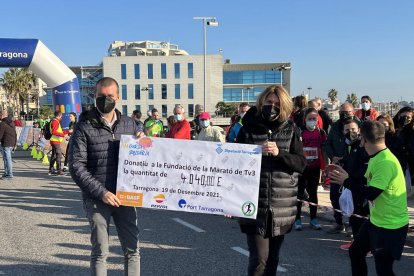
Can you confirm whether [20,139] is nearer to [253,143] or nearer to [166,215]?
[166,215]

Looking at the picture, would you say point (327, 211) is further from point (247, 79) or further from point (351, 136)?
point (247, 79)

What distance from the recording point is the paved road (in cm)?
489

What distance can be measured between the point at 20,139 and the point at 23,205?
57.0 ft

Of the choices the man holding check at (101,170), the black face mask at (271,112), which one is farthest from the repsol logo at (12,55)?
the black face mask at (271,112)

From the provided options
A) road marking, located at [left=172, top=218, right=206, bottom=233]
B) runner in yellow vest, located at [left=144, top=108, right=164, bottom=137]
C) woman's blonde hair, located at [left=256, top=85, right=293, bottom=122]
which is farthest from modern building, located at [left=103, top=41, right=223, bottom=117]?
woman's blonde hair, located at [left=256, top=85, right=293, bottom=122]

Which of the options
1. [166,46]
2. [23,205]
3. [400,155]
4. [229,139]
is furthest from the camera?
[166,46]

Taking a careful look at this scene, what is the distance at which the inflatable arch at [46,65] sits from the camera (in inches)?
651

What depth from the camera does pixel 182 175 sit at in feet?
12.4

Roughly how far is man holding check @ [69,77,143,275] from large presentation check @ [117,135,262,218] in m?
0.10

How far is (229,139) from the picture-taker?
26.8 feet

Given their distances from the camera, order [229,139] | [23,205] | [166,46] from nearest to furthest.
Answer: [229,139]
[23,205]
[166,46]

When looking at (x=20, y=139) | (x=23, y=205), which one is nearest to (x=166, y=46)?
(x=20, y=139)

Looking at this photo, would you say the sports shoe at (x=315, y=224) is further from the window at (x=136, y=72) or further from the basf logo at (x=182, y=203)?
the window at (x=136, y=72)

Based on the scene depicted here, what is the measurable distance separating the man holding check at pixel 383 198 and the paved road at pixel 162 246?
1392 mm
